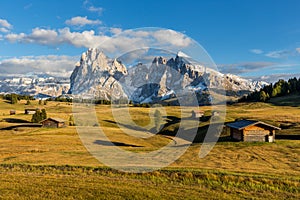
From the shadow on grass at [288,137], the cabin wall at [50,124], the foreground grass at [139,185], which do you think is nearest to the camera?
the foreground grass at [139,185]

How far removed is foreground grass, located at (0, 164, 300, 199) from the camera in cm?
2319

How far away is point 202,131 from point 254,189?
75123mm

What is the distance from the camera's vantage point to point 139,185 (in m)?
26.3

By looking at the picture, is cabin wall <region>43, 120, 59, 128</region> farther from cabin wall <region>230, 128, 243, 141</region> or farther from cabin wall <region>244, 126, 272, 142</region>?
cabin wall <region>244, 126, 272, 142</region>

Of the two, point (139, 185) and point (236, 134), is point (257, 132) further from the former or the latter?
point (139, 185)

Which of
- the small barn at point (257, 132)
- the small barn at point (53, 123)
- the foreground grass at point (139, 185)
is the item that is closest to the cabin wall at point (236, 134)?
the small barn at point (257, 132)

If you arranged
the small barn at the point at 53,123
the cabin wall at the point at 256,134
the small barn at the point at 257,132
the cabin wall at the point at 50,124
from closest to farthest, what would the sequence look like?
the small barn at the point at 257,132, the cabin wall at the point at 256,134, the small barn at the point at 53,123, the cabin wall at the point at 50,124

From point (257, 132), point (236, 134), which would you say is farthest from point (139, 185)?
point (236, 134)

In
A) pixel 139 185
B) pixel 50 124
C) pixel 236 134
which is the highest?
pixel 139 185

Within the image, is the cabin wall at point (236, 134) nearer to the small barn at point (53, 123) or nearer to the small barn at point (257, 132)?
the small barn at point (257, 132)

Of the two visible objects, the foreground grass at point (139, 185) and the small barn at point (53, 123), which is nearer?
the foreground grass at point (139, 185)

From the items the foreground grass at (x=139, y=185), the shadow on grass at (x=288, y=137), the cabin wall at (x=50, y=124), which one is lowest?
the shadow on grass at (x=288, y=137)

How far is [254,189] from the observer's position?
26.3 metres

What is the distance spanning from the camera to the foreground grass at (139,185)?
23188 mm
